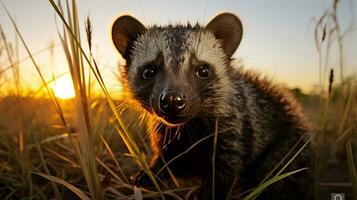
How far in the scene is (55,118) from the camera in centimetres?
602

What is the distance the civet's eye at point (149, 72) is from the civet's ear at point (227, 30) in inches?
31.9

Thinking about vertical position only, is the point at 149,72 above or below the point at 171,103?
above

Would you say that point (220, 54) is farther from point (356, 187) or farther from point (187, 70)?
point (356, 187)

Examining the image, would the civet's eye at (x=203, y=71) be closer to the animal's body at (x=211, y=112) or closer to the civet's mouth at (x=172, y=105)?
the animal's body at (x=211, y=112)

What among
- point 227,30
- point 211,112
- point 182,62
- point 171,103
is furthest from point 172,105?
point 227,30

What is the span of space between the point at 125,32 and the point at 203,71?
0.96 meters

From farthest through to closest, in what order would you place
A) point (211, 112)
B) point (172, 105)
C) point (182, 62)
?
point (211, 112)
point (182, 62)
point (172, 105)

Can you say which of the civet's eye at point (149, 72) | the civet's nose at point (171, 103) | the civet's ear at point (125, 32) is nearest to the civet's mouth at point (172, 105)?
the civet's nose at point (171, 103)

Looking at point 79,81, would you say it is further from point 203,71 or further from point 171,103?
point 203,71

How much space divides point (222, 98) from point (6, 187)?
213cm

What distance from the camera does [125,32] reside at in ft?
13.6

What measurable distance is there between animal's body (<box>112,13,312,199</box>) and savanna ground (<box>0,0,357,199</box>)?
27 cm

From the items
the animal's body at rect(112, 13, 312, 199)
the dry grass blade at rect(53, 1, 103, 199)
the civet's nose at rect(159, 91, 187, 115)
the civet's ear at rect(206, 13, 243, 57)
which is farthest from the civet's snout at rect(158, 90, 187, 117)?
the civet's ear at rect(206, 13, 243, 57)

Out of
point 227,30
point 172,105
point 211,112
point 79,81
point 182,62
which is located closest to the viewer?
point 79,81
